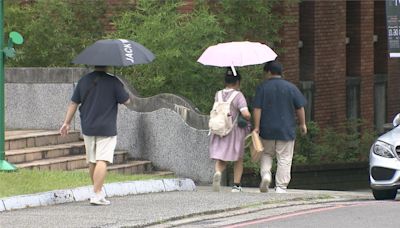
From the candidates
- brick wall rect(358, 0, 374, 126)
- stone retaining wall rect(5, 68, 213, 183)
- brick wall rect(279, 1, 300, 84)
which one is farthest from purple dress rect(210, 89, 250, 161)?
brick wall rect(358, 0, 374, 126)

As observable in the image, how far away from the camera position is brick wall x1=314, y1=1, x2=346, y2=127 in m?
26.0

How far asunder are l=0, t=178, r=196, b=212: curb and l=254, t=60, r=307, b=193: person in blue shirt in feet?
3.99

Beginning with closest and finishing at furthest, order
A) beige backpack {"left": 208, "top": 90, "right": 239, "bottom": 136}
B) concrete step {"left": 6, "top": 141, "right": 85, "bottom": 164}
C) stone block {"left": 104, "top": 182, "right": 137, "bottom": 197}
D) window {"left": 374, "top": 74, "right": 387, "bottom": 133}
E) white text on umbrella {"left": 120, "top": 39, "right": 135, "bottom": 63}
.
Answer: white text on umbrella {"left": 120, "top": 39, "right": 135, "bottom": 63} → stone block {"left": 104, "top": 182, "right": 137, "bottom": 197} → beige backpack {"left": 208, "top": 90, "right": 239, "bottom": 136} → concrete step {"left": 6, "top": 141, "right": 85, "bottom": 164} → window {"left": 374, "top": 74, "right": 387, "bottom": 133}

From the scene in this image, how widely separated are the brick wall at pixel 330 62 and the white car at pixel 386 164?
882 centimetres

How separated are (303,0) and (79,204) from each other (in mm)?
11274

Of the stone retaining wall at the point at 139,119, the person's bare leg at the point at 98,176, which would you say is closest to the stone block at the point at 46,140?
the stone retaining wall at the point at 139,119

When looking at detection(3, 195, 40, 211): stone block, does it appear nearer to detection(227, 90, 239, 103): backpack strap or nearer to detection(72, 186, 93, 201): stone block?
detection(72, 186, 93, 201): stone block

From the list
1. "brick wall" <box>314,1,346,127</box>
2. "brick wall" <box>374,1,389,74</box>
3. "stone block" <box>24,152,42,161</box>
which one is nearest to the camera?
"stone block" <box>24,152,42,161</box>

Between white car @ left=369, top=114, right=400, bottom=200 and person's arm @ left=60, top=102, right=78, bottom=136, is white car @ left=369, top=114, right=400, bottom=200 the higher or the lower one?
the lower one

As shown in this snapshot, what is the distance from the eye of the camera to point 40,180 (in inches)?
619

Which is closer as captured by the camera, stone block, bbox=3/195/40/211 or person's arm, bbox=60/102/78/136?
stone block, bbox=3/195/40/211

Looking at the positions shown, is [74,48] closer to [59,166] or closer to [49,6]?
[49,6]

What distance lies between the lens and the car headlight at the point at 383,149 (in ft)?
55.7

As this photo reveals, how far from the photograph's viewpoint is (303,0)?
991 inches
